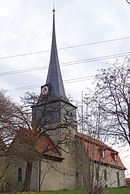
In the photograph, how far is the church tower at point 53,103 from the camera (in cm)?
4850

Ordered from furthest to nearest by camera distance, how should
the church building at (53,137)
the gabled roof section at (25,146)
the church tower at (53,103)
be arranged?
the church building at (53,137)
the church tower at (53,103)
the gabled roof section at (25,146)

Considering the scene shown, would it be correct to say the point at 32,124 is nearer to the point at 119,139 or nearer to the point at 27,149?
the point at 27,149

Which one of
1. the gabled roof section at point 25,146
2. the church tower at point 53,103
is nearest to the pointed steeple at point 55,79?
the church tower at point 53,103

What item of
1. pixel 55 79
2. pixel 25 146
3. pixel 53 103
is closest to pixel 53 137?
pixel 53 103

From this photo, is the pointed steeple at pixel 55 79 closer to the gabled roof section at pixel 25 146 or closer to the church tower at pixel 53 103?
the church tower at pixel 53 103

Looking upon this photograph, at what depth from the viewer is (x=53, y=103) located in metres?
55.3

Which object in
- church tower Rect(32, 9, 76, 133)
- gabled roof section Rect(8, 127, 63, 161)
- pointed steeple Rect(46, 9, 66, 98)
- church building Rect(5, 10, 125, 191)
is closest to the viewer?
gabled roof section Rect(8, 127, 63, 161)

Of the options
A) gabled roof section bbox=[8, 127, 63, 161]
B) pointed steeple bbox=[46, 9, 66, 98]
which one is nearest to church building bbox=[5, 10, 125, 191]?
pointed steeple bbox=[46, 9, 66, 98]

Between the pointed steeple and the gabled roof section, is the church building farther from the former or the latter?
the gabled roof section

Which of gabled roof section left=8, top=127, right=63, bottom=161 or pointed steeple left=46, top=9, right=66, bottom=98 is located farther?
pointed steeple left=46, top=9, right=66, bottom=98

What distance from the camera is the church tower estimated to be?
159ft

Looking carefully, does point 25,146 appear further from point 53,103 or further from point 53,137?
point 53,103

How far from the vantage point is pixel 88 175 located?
44.0 feet

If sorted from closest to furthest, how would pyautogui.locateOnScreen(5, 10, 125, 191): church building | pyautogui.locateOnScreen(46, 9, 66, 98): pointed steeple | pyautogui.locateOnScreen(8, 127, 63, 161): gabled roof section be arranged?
pyautogui.locateOnScreen(8, 127, 63, 161): gabled roof section < pyautogui.locateOnScreen(5, 10, 125, 191): church building < pyautogui.locateOnScreen(46, 9, 66, 98): pointed steeple
